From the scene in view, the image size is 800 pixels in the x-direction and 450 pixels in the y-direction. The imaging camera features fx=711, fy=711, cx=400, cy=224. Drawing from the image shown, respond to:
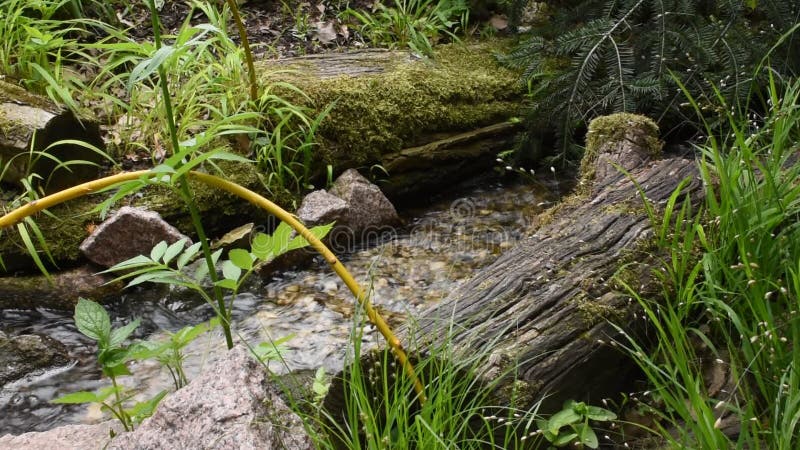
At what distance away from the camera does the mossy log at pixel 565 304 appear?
2033 mm

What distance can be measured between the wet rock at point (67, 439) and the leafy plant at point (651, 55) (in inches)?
105

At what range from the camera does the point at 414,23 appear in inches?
195

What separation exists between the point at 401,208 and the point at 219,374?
99.0 inches

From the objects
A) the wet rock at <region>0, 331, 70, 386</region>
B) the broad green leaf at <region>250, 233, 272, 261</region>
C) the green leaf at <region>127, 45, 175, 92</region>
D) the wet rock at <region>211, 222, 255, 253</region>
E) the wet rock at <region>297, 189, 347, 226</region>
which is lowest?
the wet rock at <region>0, 331, 70, 386</region>

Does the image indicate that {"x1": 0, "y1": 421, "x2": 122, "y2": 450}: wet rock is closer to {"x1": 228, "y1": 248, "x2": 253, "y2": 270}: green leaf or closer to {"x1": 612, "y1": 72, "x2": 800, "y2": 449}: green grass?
{"x1": 228, "y1": 248, "x2": 253, "y2": 270}: green leaf

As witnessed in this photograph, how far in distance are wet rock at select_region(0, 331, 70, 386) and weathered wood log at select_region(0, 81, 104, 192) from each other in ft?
2.82

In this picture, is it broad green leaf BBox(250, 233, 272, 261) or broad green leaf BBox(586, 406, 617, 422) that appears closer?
broad green leaf BBox(250, 233, 272, 261)

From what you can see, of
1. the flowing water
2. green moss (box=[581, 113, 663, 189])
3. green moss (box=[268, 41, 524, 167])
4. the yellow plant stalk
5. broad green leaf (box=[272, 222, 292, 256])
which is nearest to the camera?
the yellow plant stalk

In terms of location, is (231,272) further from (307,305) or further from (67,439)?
(307,305)

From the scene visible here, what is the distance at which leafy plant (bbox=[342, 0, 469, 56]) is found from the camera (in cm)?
485

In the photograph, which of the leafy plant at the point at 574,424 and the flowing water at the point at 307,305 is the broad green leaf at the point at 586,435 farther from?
the flowing water at the point at 307,305

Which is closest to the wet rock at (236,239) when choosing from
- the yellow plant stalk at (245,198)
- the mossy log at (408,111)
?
the mossy log at (408,111)

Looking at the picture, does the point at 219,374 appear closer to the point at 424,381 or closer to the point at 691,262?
the point at 424,381

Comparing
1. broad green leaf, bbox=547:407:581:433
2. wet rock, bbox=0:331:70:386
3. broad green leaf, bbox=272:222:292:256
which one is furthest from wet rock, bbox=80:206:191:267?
broad green leaf, bbox=547:407:581:433
